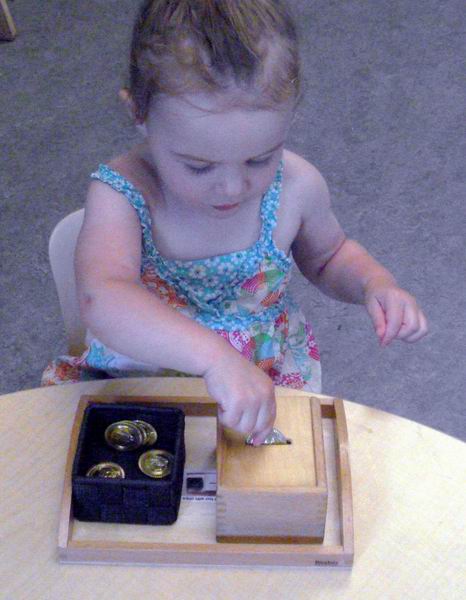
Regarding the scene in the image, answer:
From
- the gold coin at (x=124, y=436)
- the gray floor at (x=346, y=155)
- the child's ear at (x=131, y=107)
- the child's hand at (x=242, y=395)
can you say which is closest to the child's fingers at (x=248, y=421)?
the child's hand at (x=242, y=395)

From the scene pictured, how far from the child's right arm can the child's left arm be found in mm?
224

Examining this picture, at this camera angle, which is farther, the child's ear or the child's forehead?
the child's ear

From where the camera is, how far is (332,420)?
828mm

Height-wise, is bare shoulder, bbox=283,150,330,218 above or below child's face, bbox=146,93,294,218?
below

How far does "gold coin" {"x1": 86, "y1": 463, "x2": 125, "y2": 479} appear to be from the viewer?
739mm

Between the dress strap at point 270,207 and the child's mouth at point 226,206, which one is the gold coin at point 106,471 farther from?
the dress strap at point 270,207

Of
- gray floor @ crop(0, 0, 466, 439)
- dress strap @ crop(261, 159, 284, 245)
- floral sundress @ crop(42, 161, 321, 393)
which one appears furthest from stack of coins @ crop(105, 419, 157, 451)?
gray floor @ crop(0, 0, 466, 439)

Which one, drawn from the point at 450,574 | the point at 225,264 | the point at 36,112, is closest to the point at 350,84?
the point at 36,112

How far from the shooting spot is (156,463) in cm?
75

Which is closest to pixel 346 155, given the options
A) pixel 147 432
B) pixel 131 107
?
pixel 131 107

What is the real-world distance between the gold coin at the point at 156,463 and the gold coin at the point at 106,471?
21 millimetres

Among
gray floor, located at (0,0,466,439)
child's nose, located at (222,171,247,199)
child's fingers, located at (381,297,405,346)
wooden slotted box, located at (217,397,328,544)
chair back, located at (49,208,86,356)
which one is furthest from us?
gray floor, located at (0,0,466,439)

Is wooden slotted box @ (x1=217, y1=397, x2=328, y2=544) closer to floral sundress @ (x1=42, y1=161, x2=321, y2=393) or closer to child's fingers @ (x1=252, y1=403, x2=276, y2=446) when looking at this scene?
child's fingers @ (x1=252, y1=403, x2=276, y2=446)

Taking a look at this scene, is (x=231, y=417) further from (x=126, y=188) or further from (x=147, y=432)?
(x=126, y=188)
